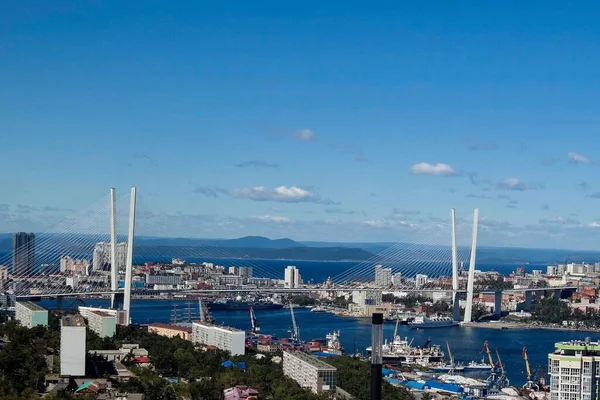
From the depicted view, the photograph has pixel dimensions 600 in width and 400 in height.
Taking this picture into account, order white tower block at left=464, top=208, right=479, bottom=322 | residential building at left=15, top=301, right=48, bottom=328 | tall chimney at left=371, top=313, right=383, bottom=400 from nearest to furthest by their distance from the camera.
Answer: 1. tall chimney at left=371, top=313, right=383, bottom=400
2. residential building at left=15, top=301, right=48, bottom=328
3. white tower block at left=464, top=208, right=479, bottom=322

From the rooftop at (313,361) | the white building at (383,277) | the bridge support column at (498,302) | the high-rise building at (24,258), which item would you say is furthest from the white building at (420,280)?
the rooftop at (313,361)

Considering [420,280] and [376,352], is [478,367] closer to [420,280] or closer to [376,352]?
[376,352]

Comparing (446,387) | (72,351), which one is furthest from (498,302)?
(72,351)

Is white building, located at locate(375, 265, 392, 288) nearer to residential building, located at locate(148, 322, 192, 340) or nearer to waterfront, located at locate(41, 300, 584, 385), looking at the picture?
waterfront, located at locate(41, 300, 584, 385)

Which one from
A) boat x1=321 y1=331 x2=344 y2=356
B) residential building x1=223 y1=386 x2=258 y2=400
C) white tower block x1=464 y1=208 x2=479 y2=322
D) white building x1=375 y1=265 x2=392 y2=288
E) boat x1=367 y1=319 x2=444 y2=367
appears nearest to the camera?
residential building x1=223 y1=386 x2=258 y2=400

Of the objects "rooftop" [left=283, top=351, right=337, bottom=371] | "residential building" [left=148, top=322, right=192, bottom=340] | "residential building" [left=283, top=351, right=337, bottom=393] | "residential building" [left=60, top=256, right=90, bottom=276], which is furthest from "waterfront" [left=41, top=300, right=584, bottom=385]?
"residential building" [left=283, top=351, right=337, bottom=393]

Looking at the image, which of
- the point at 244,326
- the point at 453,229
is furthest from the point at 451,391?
the point at 453,229

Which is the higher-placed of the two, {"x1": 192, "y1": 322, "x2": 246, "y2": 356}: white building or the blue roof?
{"x1": 192, "y1": 322, "x2": 246, "y2": 356}: white building

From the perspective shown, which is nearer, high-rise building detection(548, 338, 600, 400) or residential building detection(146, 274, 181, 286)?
high-rise building detection(548, 338, 600, 400)
